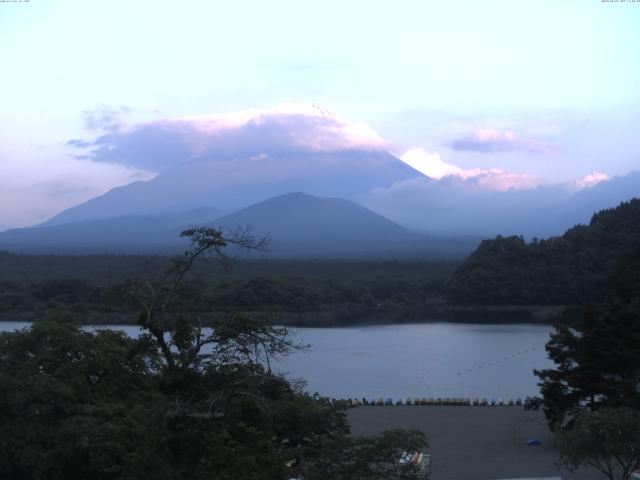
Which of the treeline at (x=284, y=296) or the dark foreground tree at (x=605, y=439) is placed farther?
the treeline at (x=284, y=296)

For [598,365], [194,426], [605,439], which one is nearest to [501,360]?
[598,365]

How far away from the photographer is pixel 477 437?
1227 cm

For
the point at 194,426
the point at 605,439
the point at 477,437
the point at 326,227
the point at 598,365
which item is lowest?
the point at 477,437

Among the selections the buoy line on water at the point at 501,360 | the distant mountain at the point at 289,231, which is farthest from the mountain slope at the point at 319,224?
the buoy line on water at the point at 501,360

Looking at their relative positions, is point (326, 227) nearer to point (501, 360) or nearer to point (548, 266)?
point (548, 266)

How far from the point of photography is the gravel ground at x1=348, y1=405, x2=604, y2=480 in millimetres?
10031

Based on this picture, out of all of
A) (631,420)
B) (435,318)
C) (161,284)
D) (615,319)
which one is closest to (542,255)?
(435,318)

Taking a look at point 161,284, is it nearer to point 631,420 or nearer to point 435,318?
point 631,420

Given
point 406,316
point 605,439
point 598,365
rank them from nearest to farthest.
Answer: point 605,439 < point 598,365 < point 406,316

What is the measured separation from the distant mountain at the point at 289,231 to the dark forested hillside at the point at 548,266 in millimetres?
55096

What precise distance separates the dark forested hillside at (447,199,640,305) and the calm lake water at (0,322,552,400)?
789 centimetres

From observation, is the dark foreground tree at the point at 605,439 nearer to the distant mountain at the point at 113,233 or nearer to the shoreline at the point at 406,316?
the shoreline at the point at 406,316

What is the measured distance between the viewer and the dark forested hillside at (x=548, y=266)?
39844mm

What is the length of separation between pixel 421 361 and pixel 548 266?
2007cm
